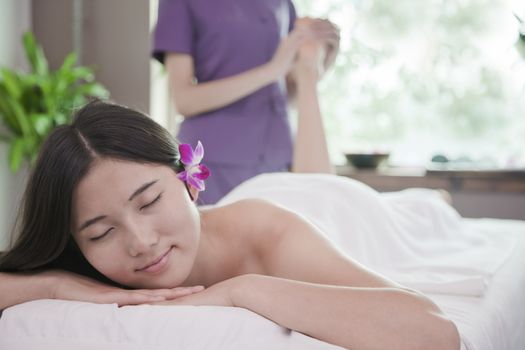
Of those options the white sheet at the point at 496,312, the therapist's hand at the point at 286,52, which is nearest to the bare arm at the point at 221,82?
the therapist's hand at the point at 286,52

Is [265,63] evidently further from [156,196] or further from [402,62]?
[402,62]

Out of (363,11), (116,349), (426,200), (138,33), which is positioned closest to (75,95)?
(138,33)

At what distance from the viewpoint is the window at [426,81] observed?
3.99m

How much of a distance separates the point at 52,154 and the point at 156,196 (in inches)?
8.3

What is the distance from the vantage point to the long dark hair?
1.24 meters

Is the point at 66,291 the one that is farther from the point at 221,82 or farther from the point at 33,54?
the point at 33,54

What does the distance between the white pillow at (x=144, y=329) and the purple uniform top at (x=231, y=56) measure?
1.41 m

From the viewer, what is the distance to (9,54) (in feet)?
14.3

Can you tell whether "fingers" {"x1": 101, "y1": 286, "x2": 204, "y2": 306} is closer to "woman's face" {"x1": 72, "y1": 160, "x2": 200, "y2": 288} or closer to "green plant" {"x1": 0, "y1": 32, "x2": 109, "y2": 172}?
"woman's face" {"x1": 72, "y1": 160, "x2": 200, "y2": 288}

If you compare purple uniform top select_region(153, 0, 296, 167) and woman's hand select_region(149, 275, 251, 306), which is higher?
purple uniform top select_region(153, 0, 296, 167)

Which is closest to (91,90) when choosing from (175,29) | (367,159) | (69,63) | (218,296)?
(69,63)

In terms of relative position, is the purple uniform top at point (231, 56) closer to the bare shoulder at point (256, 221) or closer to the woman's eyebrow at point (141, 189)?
the bare shoulder at point (256, 221)

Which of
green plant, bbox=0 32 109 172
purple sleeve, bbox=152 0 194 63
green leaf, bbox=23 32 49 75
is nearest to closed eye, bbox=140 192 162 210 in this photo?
purple sleeve, bbox=152 0 194 63

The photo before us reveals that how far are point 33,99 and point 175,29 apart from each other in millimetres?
2131
